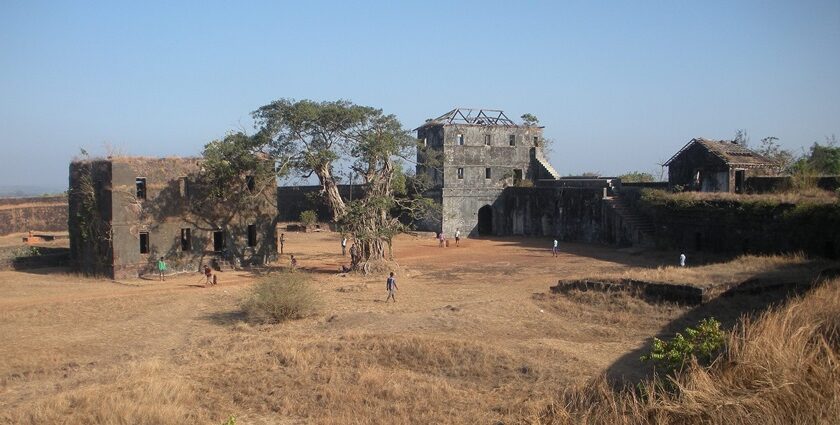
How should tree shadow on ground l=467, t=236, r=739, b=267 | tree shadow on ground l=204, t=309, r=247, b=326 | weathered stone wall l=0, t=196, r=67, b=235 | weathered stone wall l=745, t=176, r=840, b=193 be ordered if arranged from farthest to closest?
weathered stone wall l=0, t=196, r=67, b=235 < weathered stone wall l=745, t=176, r=840, b=193 < tree shadow on ground l=467, t=236, r=739, b=267 < tree shadow on ground l=204, t=309, r=247, b=326

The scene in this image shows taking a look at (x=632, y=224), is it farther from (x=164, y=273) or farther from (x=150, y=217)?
(x=150, y=217)

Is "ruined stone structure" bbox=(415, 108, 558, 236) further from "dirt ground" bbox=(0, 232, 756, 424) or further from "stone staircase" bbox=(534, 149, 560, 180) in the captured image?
"dirt ground" bbox=(0, 232, 756, 424)

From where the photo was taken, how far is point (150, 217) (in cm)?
2623

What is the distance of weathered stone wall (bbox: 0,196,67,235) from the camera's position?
42044 millimetres

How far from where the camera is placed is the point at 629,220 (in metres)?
33.3

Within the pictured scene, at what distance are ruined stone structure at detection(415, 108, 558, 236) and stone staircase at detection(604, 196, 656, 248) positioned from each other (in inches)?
299

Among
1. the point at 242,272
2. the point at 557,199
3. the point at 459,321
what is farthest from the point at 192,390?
the point at 557,199

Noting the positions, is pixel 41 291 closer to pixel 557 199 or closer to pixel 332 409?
pixel 332 409

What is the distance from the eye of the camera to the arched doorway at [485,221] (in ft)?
140

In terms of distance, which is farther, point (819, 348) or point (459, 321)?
point (459, 321)

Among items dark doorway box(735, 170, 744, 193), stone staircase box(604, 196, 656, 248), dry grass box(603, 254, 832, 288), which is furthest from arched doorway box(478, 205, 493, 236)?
dry grass box(603, 254, 832, 288)

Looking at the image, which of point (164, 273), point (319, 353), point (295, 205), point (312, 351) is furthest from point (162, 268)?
point (295, 205)

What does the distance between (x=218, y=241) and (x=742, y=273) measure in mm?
19581

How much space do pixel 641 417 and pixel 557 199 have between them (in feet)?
107
